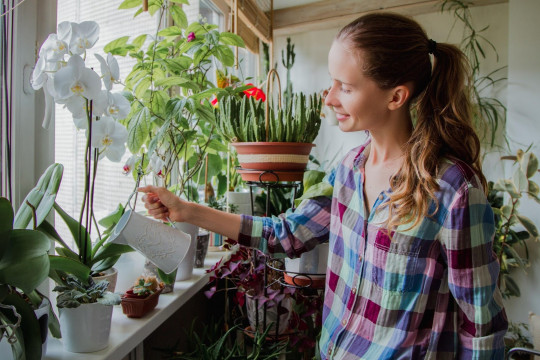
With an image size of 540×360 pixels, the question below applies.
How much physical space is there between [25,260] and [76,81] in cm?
32

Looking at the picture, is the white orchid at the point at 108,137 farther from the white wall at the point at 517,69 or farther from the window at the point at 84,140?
the white wall at the point at 517,69

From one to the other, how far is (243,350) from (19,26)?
3.84 ft

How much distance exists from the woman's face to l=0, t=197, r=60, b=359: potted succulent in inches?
25.0

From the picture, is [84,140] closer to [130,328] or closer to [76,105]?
[76,105]

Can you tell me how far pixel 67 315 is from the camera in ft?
2.49

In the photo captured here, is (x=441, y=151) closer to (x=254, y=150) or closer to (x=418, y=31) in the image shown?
(x=418, y=31)

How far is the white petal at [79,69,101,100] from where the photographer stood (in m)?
0.68

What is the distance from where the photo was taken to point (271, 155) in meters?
1.09

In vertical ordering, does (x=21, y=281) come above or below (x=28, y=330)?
above

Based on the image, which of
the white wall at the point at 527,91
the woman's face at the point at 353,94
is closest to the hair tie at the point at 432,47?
the woman's face at the point at 353,94

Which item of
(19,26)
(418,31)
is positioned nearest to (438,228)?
(418,31)

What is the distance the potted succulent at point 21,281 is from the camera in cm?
58

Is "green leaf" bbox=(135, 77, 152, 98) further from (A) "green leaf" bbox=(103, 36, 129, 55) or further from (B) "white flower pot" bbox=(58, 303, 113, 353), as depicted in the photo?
(B) "white flower pot" bbox=(58, 303, 113, 353)

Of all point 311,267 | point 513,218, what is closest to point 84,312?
point 311,267
